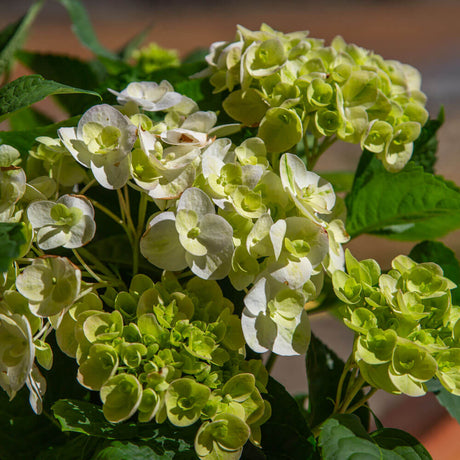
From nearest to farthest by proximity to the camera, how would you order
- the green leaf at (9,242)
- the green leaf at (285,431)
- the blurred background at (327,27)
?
1. the green leaf at (9,242)
2. the green leaf at (285,431)
3. the blurred background at (327,27)

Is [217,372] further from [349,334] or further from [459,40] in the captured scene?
[459,40]

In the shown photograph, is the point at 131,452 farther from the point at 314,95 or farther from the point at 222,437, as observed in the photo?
the point at 314,95

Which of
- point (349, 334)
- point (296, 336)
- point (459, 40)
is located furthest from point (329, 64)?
point (459, 40)

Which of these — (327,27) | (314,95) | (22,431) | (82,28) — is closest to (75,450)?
(22,431)

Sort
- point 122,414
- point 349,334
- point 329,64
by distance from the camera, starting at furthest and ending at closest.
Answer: point 349,334 < point 329,64 < point 122,414

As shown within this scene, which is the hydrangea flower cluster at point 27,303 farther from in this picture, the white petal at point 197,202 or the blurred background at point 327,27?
the blurred background at point 327,27

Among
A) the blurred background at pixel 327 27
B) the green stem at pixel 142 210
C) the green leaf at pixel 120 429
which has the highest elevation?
the green stem at pixel 142 210

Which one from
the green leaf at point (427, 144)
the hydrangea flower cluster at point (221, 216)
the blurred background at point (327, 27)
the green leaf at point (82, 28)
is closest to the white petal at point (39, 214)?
the hydrangea flower cluster at point (221, 216)

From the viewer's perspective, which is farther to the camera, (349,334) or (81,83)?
(349,334)
